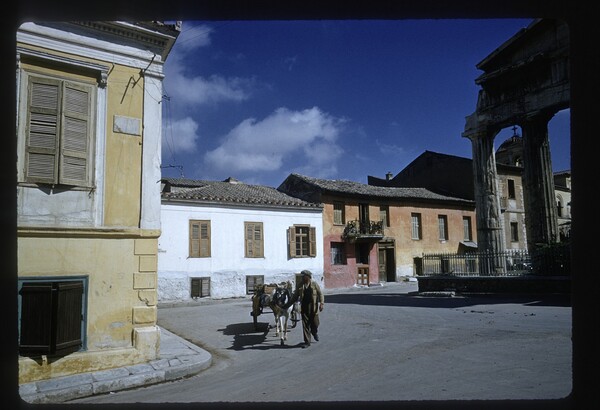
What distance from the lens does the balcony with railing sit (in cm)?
2567

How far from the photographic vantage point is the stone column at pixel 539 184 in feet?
51.3

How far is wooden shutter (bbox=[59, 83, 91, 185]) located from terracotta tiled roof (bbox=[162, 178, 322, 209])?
1152 centimetres

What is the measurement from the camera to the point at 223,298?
66.2 feet

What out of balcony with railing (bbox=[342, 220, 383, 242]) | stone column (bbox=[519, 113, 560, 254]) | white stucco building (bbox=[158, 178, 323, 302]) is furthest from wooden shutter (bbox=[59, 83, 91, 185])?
balcony with railing (bbox=[342, 220, 383, 242])

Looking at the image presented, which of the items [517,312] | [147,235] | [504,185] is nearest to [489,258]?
[517,312]

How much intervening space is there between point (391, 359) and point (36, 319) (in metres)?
5.26

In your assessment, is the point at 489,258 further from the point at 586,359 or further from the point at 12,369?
the point at 12,369

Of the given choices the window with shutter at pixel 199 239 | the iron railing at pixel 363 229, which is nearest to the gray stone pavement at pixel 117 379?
the window with shutter at pixel 199 239

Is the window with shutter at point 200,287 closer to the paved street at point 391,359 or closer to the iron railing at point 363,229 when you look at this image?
the paved street at point 391,359

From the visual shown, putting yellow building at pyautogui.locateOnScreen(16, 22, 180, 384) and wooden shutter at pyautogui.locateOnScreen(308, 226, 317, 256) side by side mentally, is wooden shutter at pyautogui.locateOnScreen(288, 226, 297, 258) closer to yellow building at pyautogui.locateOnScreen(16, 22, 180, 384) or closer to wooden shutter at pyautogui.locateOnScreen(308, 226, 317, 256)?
wooden shutter at pyautogui.locateOnScreen(308, 226, 317, 256)

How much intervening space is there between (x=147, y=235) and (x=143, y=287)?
846mm

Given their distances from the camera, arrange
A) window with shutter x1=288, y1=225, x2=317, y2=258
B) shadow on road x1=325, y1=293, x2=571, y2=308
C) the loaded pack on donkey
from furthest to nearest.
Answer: window with shutter x1=288, y1=225, x2=317, y2=258, shadow on road x1=325, y1=293, x2=571, y2=308, the loaded pack on donkey

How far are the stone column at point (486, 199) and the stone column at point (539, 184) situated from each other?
114 cm

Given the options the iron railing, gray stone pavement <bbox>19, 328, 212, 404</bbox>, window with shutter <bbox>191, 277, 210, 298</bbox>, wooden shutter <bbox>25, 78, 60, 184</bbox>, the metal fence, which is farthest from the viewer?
the iron railing
